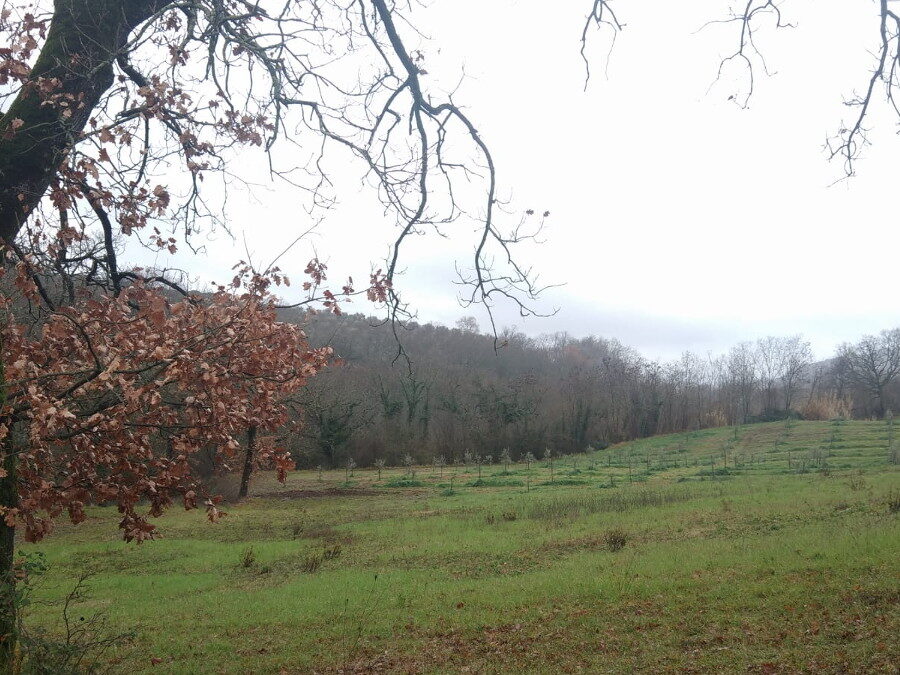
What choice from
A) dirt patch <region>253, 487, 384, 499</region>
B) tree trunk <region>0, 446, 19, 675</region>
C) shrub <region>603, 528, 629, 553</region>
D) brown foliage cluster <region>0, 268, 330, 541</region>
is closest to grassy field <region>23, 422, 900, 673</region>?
shrub <region>603, 528, 629, 553</region>

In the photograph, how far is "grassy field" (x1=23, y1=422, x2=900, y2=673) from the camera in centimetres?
677

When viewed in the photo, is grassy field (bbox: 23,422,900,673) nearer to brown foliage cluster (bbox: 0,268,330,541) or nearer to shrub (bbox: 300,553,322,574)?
shrub (bbox: 300,553,322,574)

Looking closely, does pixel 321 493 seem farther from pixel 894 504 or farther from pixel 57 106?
pixel 57 106

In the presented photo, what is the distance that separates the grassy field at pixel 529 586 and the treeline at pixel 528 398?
25.6 metres

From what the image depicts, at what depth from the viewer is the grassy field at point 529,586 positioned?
6770mm

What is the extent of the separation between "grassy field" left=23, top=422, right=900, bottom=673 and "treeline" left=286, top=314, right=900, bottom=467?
25.6 metres

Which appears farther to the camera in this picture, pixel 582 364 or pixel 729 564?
pixel 582 364

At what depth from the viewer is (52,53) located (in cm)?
433

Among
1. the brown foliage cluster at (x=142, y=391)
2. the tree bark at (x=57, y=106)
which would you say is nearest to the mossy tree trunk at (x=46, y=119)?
the tree bark at (x=57, y=106)

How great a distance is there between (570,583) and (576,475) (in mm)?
21959

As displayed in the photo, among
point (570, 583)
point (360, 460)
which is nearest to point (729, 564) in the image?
point (570, 583)

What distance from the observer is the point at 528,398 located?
57312mm

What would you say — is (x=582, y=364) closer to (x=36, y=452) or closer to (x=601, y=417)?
(x=601, y=417)

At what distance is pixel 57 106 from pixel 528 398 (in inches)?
2144
